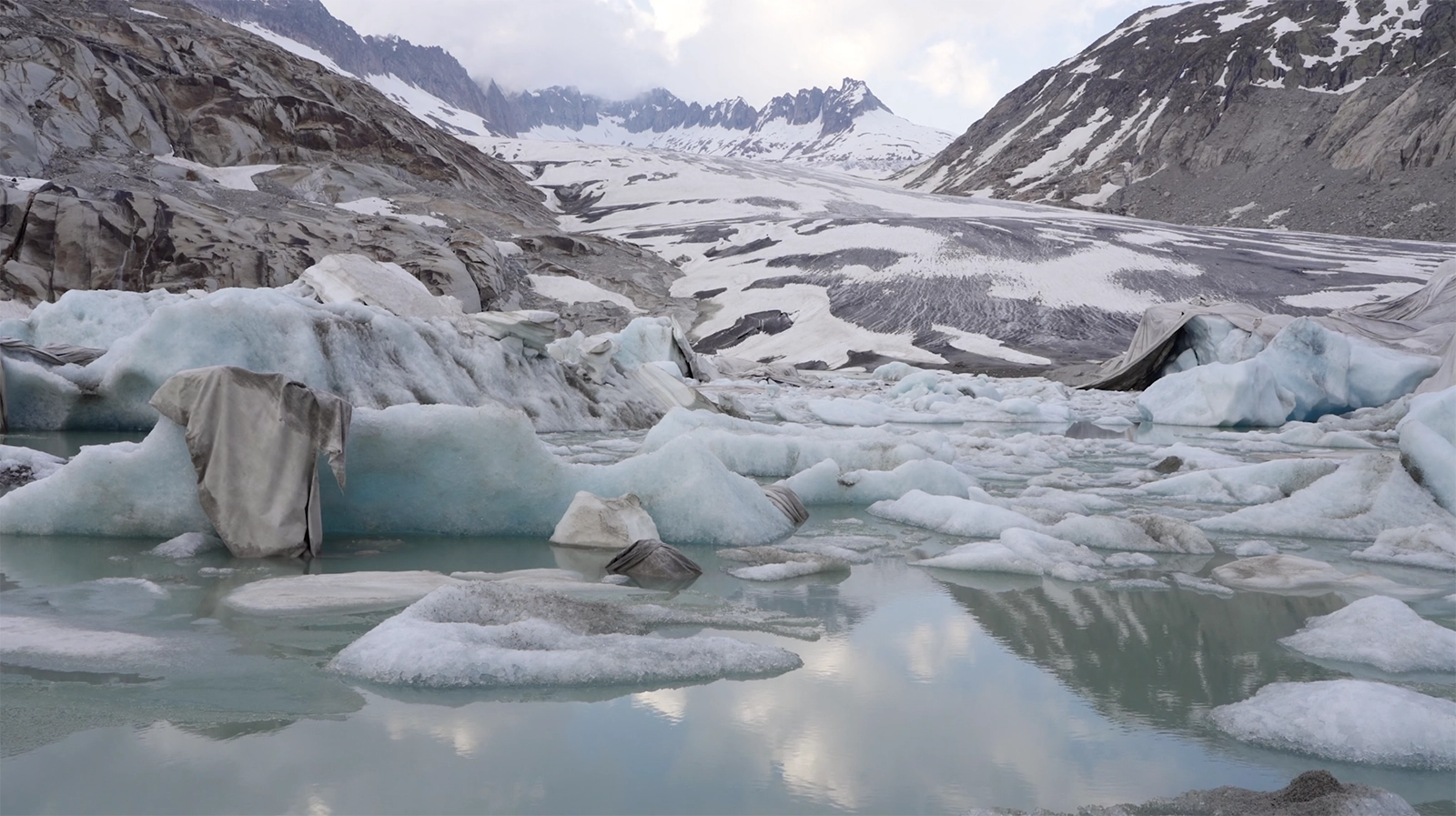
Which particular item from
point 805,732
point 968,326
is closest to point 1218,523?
point 805,732

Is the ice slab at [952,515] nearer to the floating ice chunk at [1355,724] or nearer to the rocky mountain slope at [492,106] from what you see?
the floating ice chunk at [1355,724]

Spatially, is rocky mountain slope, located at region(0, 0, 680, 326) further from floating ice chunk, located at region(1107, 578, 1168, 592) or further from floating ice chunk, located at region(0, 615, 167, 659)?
floating ice chunk, located at region(1107, 578, 1168, 592)

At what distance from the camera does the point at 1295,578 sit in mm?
3564

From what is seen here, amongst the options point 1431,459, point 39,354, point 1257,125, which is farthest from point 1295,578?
point 1257,125

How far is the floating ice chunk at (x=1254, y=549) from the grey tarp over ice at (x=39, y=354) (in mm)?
7681

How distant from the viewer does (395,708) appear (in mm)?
1973

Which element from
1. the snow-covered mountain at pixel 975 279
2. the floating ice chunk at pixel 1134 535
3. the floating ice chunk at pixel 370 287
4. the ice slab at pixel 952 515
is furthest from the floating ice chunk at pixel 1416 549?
the snow-covered mountain at pixel 975 279

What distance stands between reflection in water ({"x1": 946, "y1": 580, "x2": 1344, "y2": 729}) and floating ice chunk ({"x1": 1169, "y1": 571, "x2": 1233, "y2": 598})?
0.06 m

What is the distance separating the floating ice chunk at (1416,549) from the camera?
3953 mm

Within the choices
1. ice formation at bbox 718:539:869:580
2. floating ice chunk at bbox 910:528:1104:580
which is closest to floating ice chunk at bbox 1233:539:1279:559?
floating ice chunk at bbox 910:528:1104:580

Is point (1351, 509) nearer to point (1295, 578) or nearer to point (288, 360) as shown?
point (1295, 578)

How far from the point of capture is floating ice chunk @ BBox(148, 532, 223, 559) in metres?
3.40

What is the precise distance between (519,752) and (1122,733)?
1.26m

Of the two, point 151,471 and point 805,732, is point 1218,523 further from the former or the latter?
point 151,471
